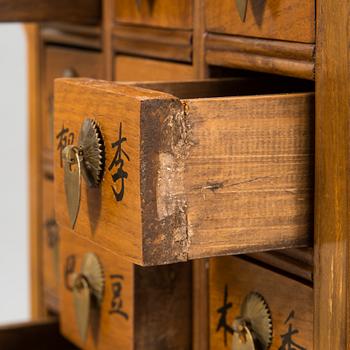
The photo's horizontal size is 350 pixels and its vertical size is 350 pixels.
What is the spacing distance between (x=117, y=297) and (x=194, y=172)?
0.37m

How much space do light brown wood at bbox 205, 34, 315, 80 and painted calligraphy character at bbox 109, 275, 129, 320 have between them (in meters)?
0.27

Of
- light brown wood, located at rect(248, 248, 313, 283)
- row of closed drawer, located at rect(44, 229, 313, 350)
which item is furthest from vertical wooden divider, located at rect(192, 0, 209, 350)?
light brown wood, located at rect(248, 248, 313, 283)

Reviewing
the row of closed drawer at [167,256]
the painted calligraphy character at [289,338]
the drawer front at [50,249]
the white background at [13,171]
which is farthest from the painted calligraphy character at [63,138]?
the white background at [13,171]

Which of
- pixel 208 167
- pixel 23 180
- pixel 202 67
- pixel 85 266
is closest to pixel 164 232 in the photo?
pixel 208 167

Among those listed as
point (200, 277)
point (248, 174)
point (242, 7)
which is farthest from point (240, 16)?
point (200, 277)

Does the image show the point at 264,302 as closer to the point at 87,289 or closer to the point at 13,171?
the point at 87,289

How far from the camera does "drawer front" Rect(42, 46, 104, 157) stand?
151 cm

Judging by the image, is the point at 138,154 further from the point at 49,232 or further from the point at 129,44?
the point at 49,232

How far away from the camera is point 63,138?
3.62ft

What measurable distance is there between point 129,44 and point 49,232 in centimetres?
44

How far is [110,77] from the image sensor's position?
4.76 ft

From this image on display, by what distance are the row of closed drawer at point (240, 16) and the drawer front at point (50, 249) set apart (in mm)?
426

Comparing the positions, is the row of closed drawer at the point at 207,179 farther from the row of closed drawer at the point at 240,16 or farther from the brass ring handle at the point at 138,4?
the brass ring handle at the point at 138,4

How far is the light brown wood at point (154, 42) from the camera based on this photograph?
1.25m
